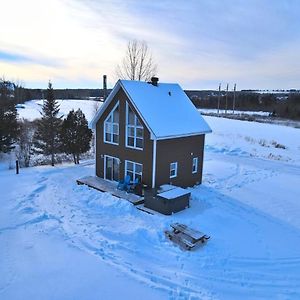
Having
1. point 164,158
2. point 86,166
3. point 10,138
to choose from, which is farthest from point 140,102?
point 10,138

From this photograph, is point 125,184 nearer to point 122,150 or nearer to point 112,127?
point 122,150

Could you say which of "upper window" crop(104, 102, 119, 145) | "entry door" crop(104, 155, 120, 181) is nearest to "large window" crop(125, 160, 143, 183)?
"entry door" crop(104, 155, 120, 181)

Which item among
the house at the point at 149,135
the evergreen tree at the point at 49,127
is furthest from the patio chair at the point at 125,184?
the evergreen tree at the point at 49,127

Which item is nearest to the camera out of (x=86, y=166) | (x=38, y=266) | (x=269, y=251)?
(x=38, y=266)

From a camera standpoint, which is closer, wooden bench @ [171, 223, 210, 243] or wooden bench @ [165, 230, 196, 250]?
wooden bench @ [165, 230, 196, 250]

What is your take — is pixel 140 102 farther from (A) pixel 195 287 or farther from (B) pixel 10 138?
(B) pixel 10 138

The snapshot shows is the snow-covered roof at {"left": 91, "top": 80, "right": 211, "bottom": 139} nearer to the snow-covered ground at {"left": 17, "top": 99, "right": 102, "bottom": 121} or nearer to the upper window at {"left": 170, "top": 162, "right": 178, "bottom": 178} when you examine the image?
the upper window at {"left": 170, "top": 162, "right": 178, "bottom": 178}

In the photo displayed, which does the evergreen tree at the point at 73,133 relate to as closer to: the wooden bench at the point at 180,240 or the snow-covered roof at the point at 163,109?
the snow-covered roof at the point at 163,109
